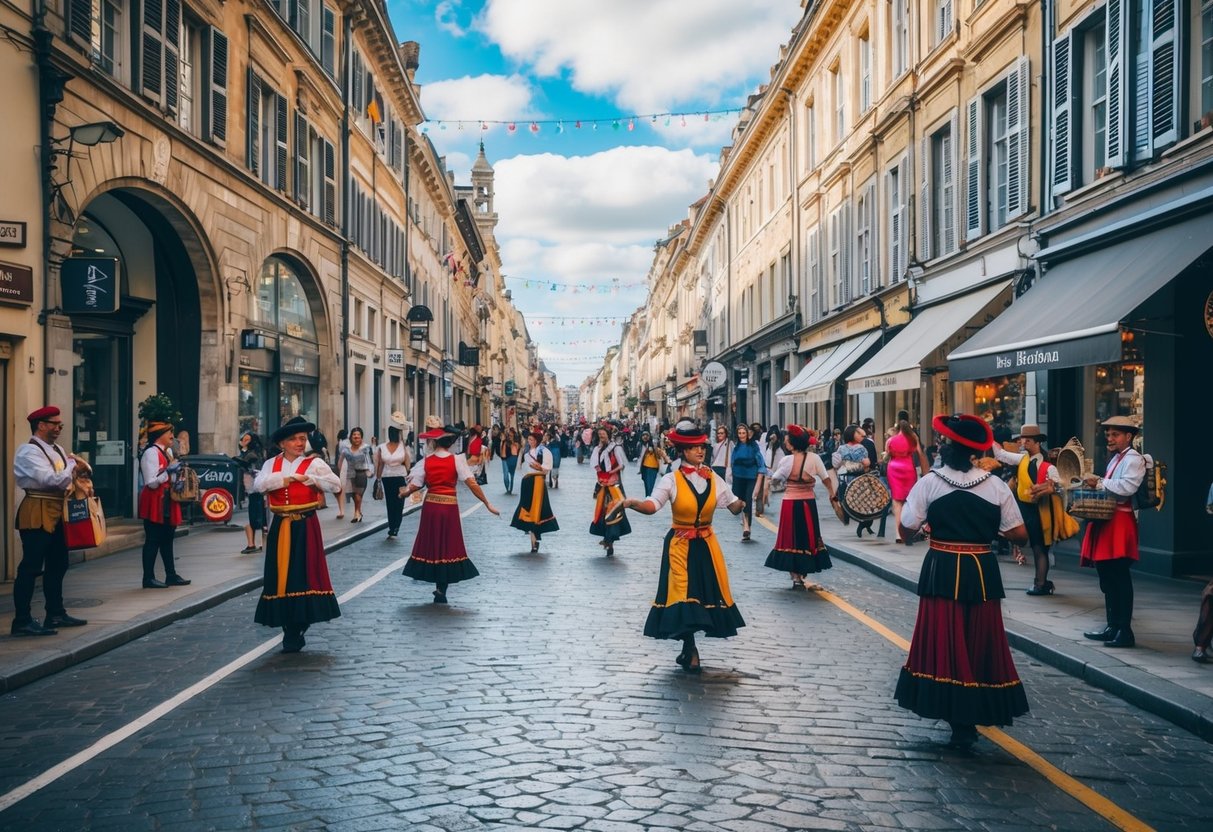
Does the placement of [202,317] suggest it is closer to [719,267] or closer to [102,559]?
[102,559]

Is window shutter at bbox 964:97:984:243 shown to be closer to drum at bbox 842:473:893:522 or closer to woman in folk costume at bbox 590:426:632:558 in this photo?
drum at bbox 842:473:893:522

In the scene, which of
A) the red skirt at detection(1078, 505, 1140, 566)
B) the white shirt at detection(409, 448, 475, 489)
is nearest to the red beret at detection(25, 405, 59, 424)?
the white shirt at detection(409, 448, 475, 489)

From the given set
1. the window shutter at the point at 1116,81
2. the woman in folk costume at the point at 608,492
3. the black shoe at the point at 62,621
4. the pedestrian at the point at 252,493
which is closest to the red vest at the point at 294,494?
the black shoe at the point at 62,621

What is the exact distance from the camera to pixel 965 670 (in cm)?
566

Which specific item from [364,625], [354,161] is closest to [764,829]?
[364,625]

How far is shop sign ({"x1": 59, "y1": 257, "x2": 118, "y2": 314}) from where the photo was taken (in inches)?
502

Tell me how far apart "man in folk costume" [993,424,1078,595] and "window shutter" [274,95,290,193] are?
16.7 m

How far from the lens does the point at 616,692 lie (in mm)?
6930

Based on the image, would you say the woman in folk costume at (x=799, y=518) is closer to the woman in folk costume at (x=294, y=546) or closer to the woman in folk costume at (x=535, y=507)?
the woman in folk costume at (x=535, y=507)

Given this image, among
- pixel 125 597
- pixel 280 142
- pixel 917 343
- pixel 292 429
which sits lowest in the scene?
pixel 125 597

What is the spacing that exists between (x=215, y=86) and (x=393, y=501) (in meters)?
8.17

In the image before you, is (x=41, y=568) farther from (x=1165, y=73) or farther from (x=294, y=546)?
(x=1165, y=73)

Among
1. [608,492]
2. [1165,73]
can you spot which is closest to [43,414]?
[608,492]

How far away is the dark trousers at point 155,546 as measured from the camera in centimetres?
1131
